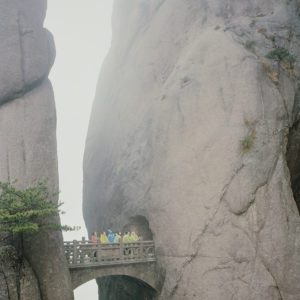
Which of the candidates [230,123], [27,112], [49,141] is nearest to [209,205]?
[230,123]

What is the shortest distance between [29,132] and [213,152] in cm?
1046

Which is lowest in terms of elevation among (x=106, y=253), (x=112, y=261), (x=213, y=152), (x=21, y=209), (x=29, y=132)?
(x=112, y=261)

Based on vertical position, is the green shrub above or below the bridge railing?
above

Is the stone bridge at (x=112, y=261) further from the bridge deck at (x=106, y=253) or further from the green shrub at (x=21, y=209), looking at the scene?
the green shrub at (x=21, y=209)

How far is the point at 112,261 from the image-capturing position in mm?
17766

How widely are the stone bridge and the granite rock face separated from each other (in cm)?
89

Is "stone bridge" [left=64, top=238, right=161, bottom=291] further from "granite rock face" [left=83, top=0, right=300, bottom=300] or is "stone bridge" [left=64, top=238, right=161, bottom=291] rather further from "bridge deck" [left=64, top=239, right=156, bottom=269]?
"granite rock face" [left=83, top=0, right=300, bottom=300]

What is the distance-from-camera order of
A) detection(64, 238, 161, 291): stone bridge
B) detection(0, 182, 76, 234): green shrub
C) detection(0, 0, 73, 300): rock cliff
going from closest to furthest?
detection(0, 182, 76, 234): green shrub < detection(0, 0, 73, 300): rock cliff < detection(64, 238, 161, 291): stone bridge

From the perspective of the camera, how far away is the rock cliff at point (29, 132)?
1395 cm

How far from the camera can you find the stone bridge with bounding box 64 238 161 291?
661 inches

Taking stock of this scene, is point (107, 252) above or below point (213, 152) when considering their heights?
below

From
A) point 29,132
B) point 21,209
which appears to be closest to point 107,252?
point 21,209

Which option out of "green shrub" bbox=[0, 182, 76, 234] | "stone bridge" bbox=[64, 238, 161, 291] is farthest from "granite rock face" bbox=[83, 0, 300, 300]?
"green shrub" bbox=[0, 182, 76, 234]

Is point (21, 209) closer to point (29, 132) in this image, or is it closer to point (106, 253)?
point (29, 132)
